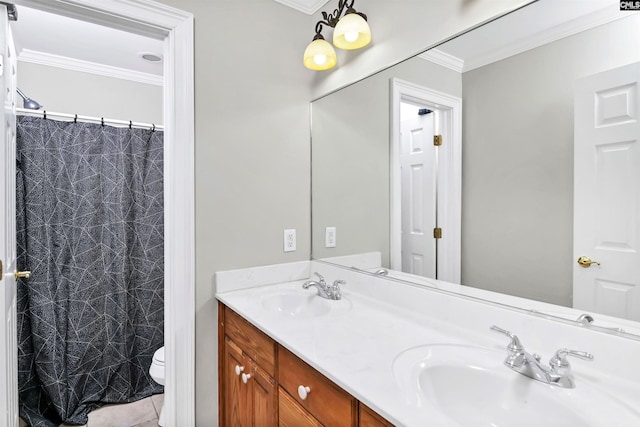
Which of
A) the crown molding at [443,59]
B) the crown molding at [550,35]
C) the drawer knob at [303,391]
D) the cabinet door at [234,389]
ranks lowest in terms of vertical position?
the cabinet door at [234,389]

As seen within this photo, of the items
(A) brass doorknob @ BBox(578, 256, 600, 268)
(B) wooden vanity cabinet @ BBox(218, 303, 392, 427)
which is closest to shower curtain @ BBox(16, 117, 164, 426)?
(B) wooden vanity cabinet @ BBox(218, 303, 392, 427)

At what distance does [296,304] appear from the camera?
5.38 ft

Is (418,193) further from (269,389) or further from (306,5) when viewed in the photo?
(306,5)

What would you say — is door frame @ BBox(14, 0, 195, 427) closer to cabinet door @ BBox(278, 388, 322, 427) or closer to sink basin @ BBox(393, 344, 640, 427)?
cabinet door @ BBox(278, 388, 322, 427)

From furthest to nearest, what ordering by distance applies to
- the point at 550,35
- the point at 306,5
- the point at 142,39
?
the point at 142,39 → the point at 306,5 → the point at 550,35

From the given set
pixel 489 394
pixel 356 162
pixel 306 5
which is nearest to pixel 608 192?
pixel 489 394

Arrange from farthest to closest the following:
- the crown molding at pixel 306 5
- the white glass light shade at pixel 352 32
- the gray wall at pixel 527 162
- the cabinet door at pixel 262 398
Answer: the crown molding at pixel 306 5, the white glass light shade at pixel 352 32, the cabinet door at pixel 262 398, the gray wall at pixel 527 162

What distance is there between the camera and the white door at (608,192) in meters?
0.83

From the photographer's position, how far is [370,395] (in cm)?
75

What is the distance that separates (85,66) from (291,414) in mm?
3115

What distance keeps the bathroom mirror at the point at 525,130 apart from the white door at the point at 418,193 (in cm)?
5

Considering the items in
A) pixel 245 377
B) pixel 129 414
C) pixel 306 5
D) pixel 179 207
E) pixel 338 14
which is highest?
pixel 306 5

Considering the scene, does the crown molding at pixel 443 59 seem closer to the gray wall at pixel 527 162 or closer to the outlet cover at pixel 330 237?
the gray wall at pixel 527 162

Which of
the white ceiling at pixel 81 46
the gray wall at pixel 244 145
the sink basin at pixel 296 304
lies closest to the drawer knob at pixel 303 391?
the sink basin at pixel 296 304
